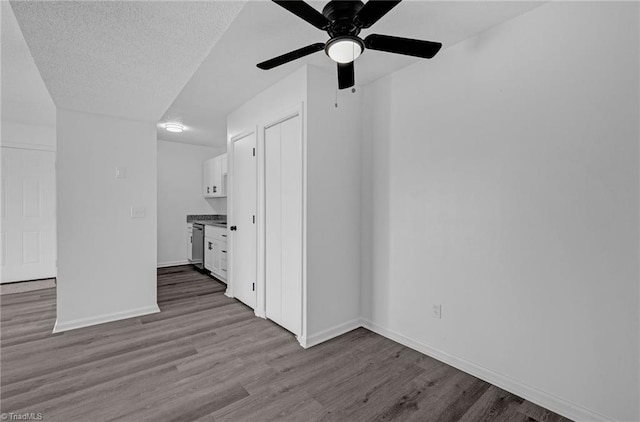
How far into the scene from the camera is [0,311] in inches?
133

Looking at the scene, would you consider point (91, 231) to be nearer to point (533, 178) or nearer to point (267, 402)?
point (267, 402)

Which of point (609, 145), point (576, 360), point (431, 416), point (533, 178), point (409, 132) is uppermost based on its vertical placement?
point (409, 132)

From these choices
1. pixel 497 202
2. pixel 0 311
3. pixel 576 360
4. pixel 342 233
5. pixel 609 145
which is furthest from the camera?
pixel 0 311

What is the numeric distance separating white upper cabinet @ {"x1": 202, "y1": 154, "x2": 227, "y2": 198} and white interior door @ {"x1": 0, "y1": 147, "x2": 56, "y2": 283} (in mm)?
2371

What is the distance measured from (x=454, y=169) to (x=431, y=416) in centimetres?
170

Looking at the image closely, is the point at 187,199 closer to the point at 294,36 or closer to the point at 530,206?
the point at 294,36

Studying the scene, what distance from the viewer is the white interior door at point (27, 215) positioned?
14.7ft

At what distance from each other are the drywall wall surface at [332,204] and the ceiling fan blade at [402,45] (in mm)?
1018

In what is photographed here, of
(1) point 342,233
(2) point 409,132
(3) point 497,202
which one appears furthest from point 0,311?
(3) point 497,202

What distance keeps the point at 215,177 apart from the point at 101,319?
10.3 feet

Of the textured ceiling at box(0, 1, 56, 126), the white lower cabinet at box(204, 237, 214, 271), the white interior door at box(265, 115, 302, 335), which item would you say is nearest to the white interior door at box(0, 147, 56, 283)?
the textured ceiling at box(0, 1, 56, 126)

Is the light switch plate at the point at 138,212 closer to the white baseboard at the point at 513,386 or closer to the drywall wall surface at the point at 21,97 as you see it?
the drywall wall surface at the point at 21,97

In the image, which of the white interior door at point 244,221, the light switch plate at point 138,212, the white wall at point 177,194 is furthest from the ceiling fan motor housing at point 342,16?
the white wall at point 177,194

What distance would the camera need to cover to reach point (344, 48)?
1642mm
